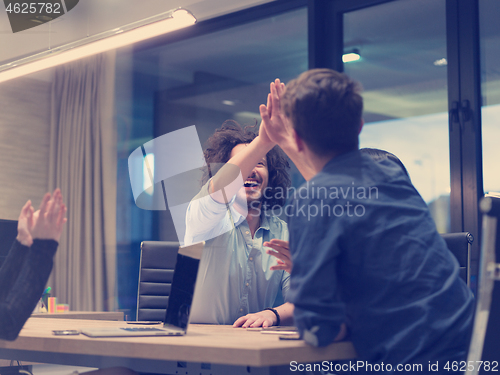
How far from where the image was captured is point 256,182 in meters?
2.18

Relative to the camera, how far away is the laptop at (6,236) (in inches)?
106

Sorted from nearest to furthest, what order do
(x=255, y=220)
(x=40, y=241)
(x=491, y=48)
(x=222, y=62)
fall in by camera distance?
(x=40, y=241), (x=255, y=220), (x=491, y=48), (x=222, y=62)

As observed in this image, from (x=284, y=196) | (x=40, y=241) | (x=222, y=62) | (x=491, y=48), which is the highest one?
(x=222, y=62)

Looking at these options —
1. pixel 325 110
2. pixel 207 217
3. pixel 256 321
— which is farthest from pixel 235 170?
pixel 325 110

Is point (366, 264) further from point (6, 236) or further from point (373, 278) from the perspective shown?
point (6, 236)

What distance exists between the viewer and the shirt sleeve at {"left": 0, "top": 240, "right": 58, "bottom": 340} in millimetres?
1259

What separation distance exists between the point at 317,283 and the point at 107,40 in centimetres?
223

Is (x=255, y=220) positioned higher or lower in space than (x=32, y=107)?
lower

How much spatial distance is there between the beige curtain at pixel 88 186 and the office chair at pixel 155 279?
1862mm

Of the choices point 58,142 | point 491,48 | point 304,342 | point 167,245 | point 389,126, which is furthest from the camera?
point 58,142

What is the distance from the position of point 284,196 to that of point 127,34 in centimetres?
120

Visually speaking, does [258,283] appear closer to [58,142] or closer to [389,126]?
[389,126]

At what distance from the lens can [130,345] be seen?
1.06 m

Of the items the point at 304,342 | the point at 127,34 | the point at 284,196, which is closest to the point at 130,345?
the point at 304,342
